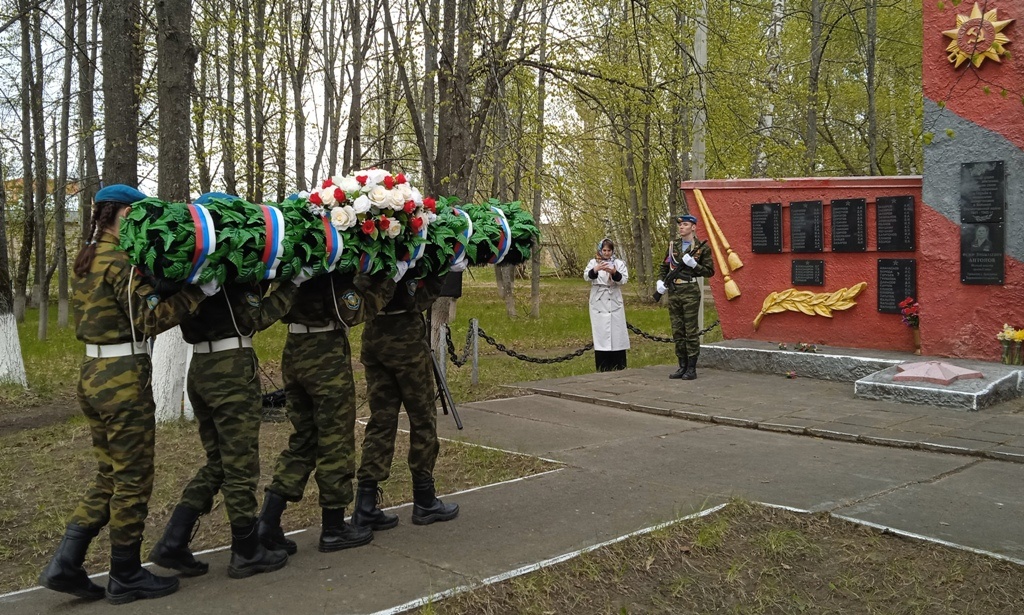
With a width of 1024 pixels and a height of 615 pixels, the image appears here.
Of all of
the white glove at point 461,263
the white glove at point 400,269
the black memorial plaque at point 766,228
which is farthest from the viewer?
the black memorial plaque at point 766,228

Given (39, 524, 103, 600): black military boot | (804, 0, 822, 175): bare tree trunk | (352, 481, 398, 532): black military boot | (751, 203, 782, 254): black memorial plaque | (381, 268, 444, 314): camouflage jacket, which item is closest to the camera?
(39, 524, 103, 600): black military boot

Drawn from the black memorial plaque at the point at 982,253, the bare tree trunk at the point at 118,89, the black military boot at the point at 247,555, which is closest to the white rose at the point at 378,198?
the black military boot at the point at 247,555

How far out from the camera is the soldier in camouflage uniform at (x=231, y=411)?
13.9ft

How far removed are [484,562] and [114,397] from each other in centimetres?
192

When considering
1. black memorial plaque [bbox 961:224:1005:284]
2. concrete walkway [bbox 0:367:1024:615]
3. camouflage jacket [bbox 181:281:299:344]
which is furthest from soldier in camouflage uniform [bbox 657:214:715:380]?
camouflage jacket [bbox 181:281:299:344]

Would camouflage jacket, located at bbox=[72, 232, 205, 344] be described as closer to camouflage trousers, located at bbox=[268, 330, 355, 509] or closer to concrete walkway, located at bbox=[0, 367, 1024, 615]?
camouflage trousers, located at bbox=[268, 330, 355, 509]

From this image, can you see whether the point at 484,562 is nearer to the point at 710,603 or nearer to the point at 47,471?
the point at 710,603

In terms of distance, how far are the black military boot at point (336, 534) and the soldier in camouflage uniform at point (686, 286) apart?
259 inches

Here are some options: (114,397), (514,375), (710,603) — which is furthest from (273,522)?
(514,375)

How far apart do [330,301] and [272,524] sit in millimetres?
1170

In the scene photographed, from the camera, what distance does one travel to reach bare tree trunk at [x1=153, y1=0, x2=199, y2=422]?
7.78 m

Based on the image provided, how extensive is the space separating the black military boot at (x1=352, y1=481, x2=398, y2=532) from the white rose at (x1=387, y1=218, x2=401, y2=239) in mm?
1433

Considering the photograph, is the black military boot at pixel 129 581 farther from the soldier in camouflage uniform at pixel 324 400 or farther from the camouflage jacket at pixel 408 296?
the camouflage jacket at pixel 408 296

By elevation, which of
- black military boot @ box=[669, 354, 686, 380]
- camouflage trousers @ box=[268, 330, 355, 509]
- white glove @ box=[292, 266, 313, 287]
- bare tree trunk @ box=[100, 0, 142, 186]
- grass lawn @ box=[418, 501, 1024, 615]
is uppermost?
bare tree trunk @ box=[100, 0, 142, 186]
